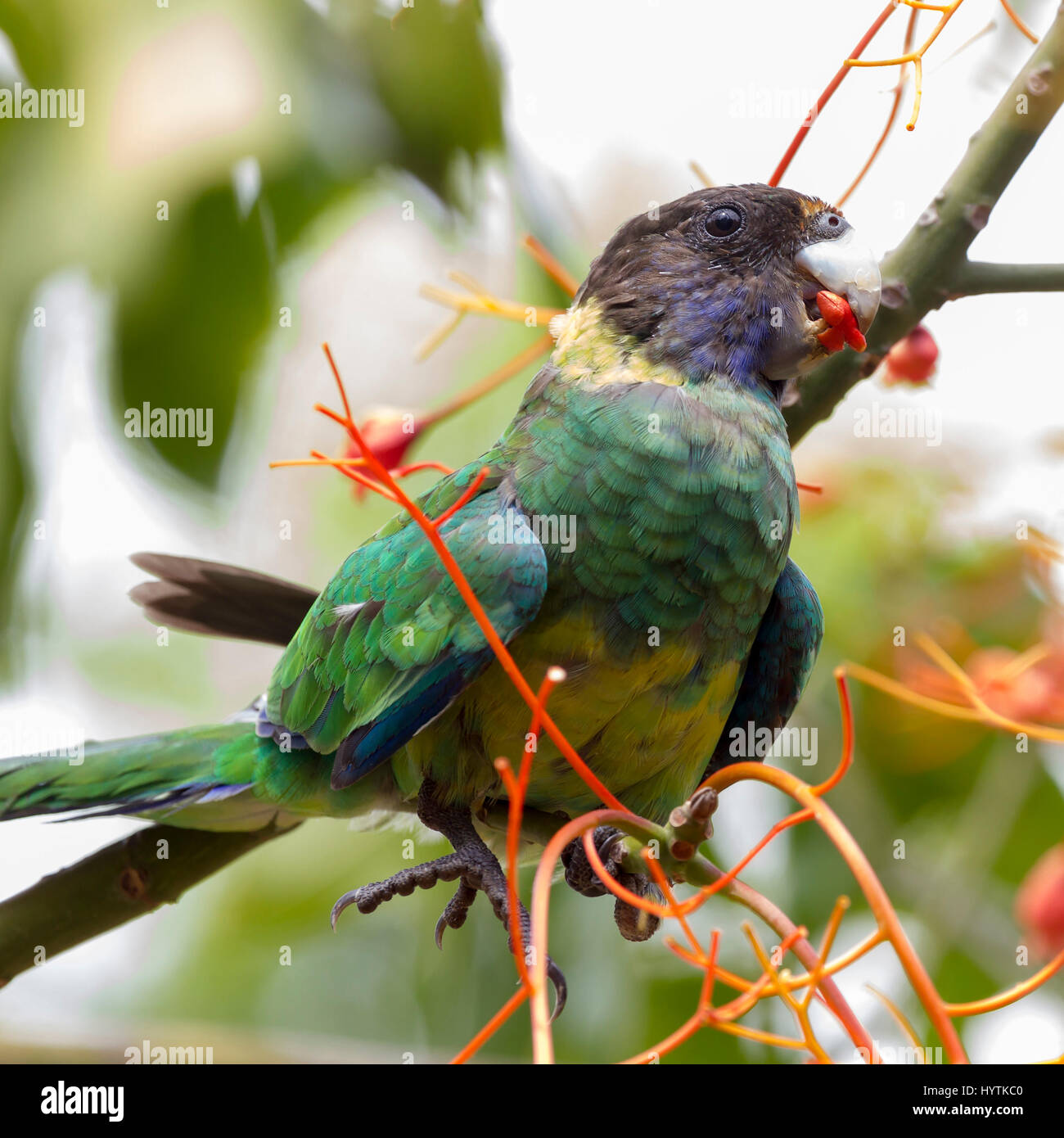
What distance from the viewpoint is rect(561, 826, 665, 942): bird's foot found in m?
1.88

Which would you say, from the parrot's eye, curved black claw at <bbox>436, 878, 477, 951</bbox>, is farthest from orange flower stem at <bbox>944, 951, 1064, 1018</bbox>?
the parrot's eye

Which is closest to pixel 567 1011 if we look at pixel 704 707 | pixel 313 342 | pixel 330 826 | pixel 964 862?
pixel 330 826

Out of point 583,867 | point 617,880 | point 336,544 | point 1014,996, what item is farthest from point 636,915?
point 336,544

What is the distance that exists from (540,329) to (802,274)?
1096 mm

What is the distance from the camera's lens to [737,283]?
2.15 m

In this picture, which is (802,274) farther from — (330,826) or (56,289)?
(330,826)

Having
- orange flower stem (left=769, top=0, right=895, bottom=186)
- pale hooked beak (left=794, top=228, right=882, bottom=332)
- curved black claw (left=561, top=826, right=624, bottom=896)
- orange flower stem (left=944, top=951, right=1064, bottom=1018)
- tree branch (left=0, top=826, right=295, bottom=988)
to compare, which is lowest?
tree branch (left=0, top=826, right=295, bottom=988)

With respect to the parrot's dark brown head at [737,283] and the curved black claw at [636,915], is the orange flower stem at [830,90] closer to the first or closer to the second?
the parrot's dark brown head at [737,283]

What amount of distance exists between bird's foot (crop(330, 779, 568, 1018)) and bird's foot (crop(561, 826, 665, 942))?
0.48ft

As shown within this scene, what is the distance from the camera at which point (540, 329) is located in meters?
3.13

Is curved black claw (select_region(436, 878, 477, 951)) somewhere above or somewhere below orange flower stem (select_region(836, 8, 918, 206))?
below

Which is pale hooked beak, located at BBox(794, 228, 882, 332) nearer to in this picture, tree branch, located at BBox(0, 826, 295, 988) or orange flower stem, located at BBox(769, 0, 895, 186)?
orange flower stem, located at BBox(769, 0, 895, 186)

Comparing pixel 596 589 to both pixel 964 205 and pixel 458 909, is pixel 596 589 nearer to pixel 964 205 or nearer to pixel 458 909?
pixel 458 909

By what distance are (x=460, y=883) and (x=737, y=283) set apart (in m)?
1.15
